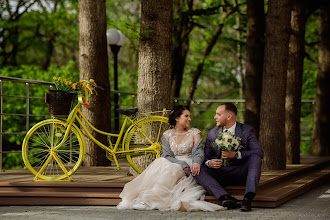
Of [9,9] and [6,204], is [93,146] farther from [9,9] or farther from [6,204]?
[9,9]

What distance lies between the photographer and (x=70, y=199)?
7.48m

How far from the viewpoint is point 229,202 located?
6.80m

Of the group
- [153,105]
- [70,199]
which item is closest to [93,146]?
[153,105]

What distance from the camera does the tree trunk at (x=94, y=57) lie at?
33.7ft

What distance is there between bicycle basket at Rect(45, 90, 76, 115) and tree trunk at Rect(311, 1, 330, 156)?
10369mm

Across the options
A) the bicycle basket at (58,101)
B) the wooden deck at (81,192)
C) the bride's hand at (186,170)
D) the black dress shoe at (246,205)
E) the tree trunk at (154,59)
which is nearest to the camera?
the black dress shoe at (246,205)

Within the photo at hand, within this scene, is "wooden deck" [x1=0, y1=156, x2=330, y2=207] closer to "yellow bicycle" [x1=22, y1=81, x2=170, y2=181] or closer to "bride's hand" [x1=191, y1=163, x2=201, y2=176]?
"yellow bicycle" [x1=22, y1=81, x2=170, y2=181]

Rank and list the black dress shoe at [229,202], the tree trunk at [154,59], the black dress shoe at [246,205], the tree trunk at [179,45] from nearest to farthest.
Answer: the black dress shoe at [246,205] < the black dress shoe at [229,202] < the tree trunk at [154,59] < the tree trunk at [179,45]

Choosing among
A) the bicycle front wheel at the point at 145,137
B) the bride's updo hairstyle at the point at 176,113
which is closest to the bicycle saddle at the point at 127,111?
the bicycle front wheel at the point at 145,137

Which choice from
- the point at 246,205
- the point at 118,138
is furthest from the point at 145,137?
the point at 246,205

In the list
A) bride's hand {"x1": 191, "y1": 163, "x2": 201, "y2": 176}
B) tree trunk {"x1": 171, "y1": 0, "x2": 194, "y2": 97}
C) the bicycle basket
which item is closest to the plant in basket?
the bicycle basket

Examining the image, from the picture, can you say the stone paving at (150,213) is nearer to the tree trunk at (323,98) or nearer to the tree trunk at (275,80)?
the tree trunk at (275,80)

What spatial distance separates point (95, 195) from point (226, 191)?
72.3 inches

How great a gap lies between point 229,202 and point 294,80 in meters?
6.29
